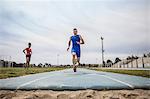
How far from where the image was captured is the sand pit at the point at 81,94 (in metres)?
4.12

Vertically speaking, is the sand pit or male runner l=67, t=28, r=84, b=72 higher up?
male runner l=67, t=28, r=84, b=72

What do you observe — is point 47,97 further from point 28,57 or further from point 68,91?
point 28,57

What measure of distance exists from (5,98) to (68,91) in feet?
4.23

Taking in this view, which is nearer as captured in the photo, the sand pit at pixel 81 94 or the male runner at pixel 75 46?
the sand pit at pixel 81 94

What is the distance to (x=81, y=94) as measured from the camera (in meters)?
4.22

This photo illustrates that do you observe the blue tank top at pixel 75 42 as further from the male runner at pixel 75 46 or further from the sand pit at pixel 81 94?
the sand pit at pixel 81 94

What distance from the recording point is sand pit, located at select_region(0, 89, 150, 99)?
13.5ft

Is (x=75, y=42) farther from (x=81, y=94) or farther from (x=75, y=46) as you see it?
(x=81, y=94)

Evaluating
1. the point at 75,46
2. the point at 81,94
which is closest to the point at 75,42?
the point at 75,46

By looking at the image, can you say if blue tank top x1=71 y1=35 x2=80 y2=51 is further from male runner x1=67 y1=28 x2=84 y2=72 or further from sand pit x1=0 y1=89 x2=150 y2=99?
sand pit x1=0 y1=89 x2=150 y2=99

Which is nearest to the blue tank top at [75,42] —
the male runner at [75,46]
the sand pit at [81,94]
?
the male runner at [75,46]

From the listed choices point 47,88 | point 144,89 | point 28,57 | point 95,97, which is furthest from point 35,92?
point 28,57

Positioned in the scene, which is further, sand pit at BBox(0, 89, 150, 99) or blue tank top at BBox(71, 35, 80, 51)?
blue tank top at BBox(71, 35, 80, 51)

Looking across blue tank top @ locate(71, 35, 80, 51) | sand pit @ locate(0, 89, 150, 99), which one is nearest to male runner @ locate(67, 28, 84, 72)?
blue tank top @ locate(71, 35, 80, 51)
